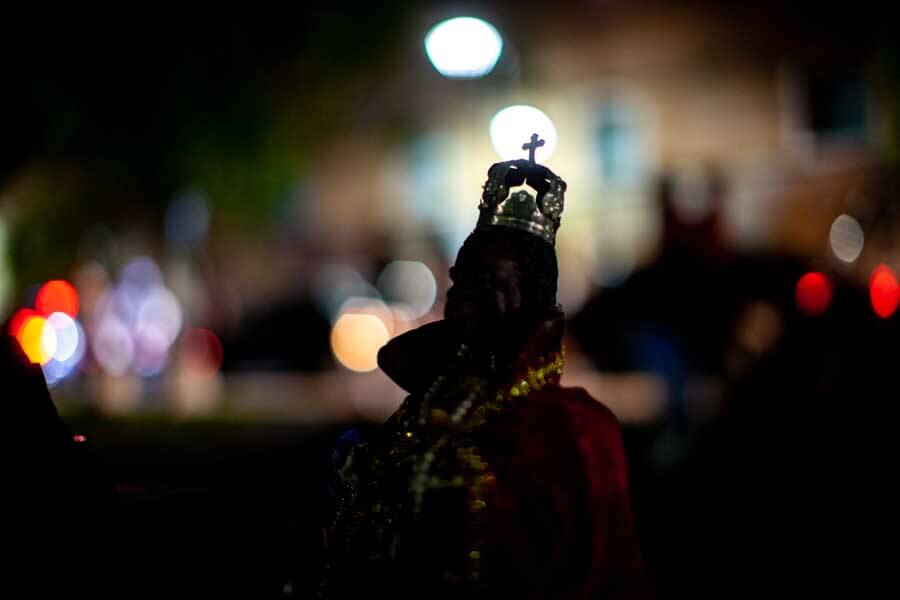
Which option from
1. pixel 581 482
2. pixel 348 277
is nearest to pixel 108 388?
pixel 348 277

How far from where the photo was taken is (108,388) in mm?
16500

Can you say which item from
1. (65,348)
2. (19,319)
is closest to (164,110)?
(19,319)

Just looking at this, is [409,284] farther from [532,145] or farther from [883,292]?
[532,145]

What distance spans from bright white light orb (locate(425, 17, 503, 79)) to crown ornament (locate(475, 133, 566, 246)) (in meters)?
9.64

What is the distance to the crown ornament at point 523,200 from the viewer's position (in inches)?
124

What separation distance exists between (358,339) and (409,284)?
13.5ft

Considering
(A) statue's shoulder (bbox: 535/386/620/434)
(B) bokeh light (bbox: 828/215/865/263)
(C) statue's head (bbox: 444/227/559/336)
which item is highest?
(B) bokeh light (bbox: 828/215/865/263)

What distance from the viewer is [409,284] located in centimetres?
2361

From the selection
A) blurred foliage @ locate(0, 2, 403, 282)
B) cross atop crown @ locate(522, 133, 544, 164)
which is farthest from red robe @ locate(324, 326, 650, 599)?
blurred foliage @ locate(0, 2, 403, 282)

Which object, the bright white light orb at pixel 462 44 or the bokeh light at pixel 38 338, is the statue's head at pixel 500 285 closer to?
the bokeh light at pixel 38 338

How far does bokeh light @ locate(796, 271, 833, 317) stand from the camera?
27.3 ft

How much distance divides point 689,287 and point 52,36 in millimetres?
5827

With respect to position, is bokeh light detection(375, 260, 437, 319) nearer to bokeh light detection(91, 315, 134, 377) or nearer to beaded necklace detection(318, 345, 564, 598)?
bokeh light detection(91, 315, 134, 377)

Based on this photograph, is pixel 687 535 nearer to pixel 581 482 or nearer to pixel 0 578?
pixel 581 482
